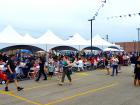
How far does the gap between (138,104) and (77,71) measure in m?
13.4

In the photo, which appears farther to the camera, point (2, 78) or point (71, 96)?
point (2, 78)

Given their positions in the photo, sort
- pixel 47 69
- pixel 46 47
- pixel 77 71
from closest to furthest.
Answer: pixel 47 69 → pixel 77 71 → pixel 46 47

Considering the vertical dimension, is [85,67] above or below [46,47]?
below

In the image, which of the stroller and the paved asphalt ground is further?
the stroller

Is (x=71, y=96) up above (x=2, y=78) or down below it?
below

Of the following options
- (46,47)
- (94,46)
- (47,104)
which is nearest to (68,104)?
(47,104)

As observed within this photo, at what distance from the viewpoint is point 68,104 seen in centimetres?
963

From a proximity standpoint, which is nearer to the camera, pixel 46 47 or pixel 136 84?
pixel 136 84

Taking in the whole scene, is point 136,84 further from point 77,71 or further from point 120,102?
point 77,71

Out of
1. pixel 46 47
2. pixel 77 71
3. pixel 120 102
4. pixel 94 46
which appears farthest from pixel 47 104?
pixel 94 46

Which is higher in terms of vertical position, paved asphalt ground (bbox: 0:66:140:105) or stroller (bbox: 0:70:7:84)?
stroller (bbox: 0:70:7:84)

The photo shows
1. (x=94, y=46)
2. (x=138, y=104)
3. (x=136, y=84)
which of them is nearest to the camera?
(x=138, y=104)

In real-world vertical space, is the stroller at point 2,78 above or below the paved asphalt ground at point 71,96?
above

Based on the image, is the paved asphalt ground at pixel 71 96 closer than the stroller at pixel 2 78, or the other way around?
the paved asphalt ground at pixel 71 96
